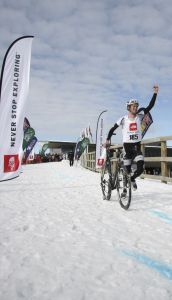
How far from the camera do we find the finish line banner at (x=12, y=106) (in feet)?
20.2

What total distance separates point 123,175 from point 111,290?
3527 millimetres

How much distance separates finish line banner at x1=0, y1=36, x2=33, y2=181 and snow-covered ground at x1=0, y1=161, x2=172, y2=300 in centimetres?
119

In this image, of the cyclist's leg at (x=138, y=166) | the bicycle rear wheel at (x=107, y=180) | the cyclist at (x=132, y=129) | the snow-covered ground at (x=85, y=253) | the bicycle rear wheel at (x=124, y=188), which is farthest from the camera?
the bicycle rear wheel at (x=107, y=180)

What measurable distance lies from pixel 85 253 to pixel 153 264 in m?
0.65

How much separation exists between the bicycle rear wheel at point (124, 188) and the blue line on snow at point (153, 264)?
2246 mm

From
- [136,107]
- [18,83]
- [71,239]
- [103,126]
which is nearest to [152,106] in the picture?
[136,107]

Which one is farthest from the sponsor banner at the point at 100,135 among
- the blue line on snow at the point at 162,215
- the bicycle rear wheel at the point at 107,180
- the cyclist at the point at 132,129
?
the blue line on snow at the point at 162,215

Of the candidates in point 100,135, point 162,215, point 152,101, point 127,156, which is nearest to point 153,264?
point 162,215

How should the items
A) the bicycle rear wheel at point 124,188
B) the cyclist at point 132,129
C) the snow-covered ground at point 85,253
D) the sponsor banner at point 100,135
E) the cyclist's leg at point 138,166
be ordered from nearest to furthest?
the snow-covered ground at point 85,253 → the bicycle rear wheel at point 124,188 → the cyclist's leg at point 138,166 → the cyclist at point 132,129 → the sponsor banner at point 100,135

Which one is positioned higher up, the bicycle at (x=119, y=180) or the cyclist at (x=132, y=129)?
the cyclist at (x=132, y=129)

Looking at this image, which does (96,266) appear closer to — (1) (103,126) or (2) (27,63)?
(2) (27,63)

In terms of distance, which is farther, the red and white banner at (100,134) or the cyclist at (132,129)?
the red and white banner at (100,134)

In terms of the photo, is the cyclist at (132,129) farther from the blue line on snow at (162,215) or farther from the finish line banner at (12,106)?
the finish line banner at (12,106)

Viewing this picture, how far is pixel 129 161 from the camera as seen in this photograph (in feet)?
18.9
